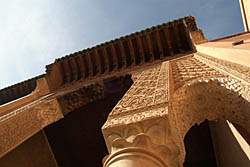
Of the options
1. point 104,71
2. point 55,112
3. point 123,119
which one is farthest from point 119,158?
point 104,71

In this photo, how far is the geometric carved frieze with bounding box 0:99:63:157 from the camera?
103 inches

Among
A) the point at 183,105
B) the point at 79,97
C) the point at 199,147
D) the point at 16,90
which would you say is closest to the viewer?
the point at 183,105

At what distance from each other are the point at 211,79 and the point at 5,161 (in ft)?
A: 14.1

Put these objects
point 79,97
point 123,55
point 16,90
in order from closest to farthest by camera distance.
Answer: point 79,97 → point 123,55 → point 16,90

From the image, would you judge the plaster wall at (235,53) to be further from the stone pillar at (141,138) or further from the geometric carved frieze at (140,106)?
the stone pillar at (141,138)

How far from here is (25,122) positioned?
301 centimetres

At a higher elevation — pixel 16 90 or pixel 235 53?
pixel 16 90

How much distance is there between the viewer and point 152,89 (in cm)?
182

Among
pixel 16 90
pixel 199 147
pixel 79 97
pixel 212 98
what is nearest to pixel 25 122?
pixel 79 97

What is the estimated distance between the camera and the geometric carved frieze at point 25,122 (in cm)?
262

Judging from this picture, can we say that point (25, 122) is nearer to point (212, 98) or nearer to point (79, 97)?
point (79, 97)

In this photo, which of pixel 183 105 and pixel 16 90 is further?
pixel 16 90

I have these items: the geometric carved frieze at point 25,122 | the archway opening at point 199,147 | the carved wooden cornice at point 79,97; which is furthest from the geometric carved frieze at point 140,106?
the archway opening at point 199,147

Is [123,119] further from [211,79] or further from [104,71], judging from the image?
[104,71]
